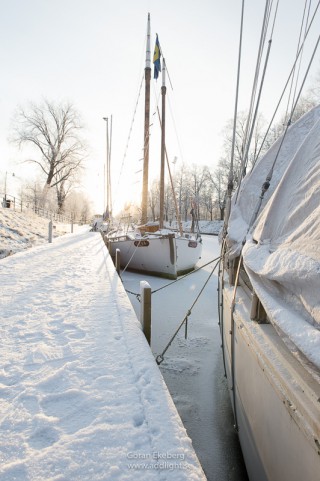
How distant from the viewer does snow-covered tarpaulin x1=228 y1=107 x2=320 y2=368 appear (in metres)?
1.32

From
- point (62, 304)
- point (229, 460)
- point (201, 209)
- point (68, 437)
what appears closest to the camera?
point (68, 437)

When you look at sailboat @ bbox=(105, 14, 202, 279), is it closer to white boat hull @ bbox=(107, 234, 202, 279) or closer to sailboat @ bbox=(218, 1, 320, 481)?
white boat hull @ bbox=(107, 234, 202, 279)

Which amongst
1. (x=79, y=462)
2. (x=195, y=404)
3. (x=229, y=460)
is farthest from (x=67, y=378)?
(x=195, y=404)

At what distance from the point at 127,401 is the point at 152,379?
1.06ft

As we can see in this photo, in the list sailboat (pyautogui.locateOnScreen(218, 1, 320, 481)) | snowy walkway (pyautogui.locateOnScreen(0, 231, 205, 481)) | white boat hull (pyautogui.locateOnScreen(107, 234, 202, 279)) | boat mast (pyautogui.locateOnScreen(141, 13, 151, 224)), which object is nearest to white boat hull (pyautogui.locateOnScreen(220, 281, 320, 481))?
sailboat (pyautogui.locateOnScreen(218, 1, 320, 481))

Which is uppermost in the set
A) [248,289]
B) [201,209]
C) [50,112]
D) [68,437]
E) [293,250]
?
[50,112]

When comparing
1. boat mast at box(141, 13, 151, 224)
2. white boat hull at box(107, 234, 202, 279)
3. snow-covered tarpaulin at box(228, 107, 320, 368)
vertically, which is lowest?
white boat hull at box(107, 234, 202, 279)

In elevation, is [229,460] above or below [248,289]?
below

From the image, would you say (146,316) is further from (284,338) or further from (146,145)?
(146,145)

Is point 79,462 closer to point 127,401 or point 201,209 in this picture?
point 127,401

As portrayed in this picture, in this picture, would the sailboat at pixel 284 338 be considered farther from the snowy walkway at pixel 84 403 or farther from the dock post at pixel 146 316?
the dock post at pixel 146 316

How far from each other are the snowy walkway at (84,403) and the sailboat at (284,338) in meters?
0.53

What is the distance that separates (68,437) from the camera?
1.61m

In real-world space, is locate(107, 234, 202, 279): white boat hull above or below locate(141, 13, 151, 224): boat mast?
below
